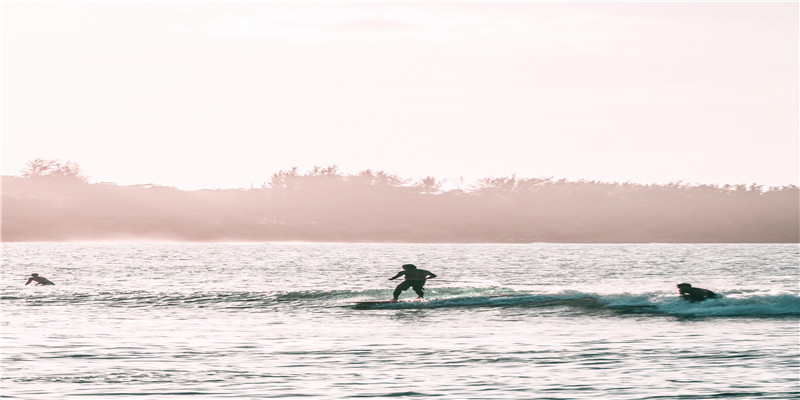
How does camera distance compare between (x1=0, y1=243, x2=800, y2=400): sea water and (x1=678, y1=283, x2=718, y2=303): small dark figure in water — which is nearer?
(x1=0, y1=243, x2=800, y2=400): sea water

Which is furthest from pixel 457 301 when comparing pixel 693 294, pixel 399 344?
pixel 399 344

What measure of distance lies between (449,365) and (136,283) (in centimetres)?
4007

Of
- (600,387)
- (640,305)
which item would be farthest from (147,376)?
(640,305)

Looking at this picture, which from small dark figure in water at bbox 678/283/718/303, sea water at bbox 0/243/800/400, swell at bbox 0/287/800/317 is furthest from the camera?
small dark figure in water at bbox 678/283/718/303

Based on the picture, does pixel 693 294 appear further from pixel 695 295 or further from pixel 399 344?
pixel 399 344

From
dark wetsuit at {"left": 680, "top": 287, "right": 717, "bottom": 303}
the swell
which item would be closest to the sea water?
the swell

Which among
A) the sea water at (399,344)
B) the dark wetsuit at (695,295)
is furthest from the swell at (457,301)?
the dark wetsuit at (695,295)

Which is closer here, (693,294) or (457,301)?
(693,294)

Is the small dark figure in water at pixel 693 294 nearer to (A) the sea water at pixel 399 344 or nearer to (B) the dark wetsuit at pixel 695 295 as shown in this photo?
(B) the dark wetsuit at pixel 695 295

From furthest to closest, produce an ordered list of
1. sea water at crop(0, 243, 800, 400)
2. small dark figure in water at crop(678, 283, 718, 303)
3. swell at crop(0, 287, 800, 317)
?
1. small dark figure in water at crop(678, 283, 718, 303)
2. swell at crop(0, 287, 800, 317)
3. sea water at crop(0, 243, 800, 400)

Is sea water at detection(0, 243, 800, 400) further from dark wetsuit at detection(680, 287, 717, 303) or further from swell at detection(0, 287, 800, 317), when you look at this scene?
dark wetsuit at detection(680, 287, 717, 303)

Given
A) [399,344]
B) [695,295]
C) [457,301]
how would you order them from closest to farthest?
1. [399,344]
2. [695,295]
3. [457,301]

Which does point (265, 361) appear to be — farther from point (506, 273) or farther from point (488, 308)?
point (506, 273)

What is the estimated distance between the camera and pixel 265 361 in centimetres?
2461
